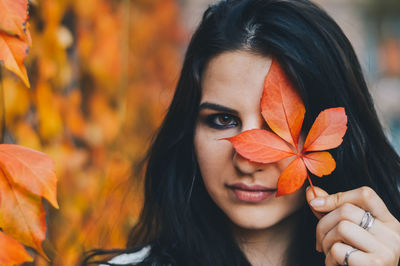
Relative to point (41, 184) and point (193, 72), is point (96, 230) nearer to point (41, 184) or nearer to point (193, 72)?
point (193, 72)

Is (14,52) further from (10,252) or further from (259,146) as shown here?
(259,146)

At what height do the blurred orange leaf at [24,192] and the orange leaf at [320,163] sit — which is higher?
the orange leaf at [320,163]

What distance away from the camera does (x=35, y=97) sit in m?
1.69

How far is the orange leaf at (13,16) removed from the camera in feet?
2.77

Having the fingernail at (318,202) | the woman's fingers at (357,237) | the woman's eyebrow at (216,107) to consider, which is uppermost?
the woman's eyebrow at (216,107)

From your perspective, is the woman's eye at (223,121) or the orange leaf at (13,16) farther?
the woman's eye at (223,121)

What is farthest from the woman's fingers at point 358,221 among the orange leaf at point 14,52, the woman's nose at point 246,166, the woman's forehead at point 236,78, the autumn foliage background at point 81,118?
the autumn foliage background at point 81,118

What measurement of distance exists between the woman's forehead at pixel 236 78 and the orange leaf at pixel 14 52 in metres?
0.57

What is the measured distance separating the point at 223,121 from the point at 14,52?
638mm

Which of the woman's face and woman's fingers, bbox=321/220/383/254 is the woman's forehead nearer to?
the woman's face

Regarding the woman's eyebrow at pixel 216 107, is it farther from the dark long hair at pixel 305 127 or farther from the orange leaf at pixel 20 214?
the orange leaf at pixel 20 214

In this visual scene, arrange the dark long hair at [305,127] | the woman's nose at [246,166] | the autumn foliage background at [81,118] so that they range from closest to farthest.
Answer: the woman's nose at [246,166], the dark long hair at [305,127], the autumn foliage background at [81,118]

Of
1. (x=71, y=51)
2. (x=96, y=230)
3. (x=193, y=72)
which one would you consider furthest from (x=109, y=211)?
(x=193, y=72)

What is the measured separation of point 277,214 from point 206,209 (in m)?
0.39
